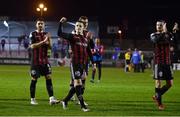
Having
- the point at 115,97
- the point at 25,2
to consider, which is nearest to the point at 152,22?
the point at 25,2

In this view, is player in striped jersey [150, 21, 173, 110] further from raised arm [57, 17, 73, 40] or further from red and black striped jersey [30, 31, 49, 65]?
red and black striped jersey [30, 31, 49, 65]

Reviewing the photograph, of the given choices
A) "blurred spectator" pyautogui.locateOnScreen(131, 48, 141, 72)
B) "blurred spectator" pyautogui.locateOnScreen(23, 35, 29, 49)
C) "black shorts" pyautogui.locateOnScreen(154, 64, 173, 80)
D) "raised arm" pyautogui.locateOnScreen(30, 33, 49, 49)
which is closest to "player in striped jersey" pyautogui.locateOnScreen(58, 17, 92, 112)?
"raised arm" pyautogui.locateOnScreen(30, 33, 49, 49)

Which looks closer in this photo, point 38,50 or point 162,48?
point 162,48

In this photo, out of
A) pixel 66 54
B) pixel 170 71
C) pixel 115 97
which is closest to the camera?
pixel 170 71

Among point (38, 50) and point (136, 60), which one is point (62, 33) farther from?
point (136, 60)

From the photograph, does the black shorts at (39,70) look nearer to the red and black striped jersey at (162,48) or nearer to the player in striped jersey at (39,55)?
the player in striped jersey at (39,55)

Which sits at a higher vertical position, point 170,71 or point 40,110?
point 170,71

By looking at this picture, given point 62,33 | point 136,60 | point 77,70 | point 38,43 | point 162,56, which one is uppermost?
point 62,33

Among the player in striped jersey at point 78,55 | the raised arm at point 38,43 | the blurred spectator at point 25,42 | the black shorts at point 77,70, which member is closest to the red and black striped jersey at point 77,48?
the player in striped jersey at point 78,55

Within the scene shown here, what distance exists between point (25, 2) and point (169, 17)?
62.6 ft

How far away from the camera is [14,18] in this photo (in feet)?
206

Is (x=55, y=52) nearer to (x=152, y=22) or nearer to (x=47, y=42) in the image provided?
(x=152, y=22)

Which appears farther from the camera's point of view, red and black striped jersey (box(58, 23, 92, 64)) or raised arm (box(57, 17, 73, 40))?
red and black striped jersey (box(58, 23, 92, 64))

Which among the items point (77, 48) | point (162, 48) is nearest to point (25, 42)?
point (162, 48)
